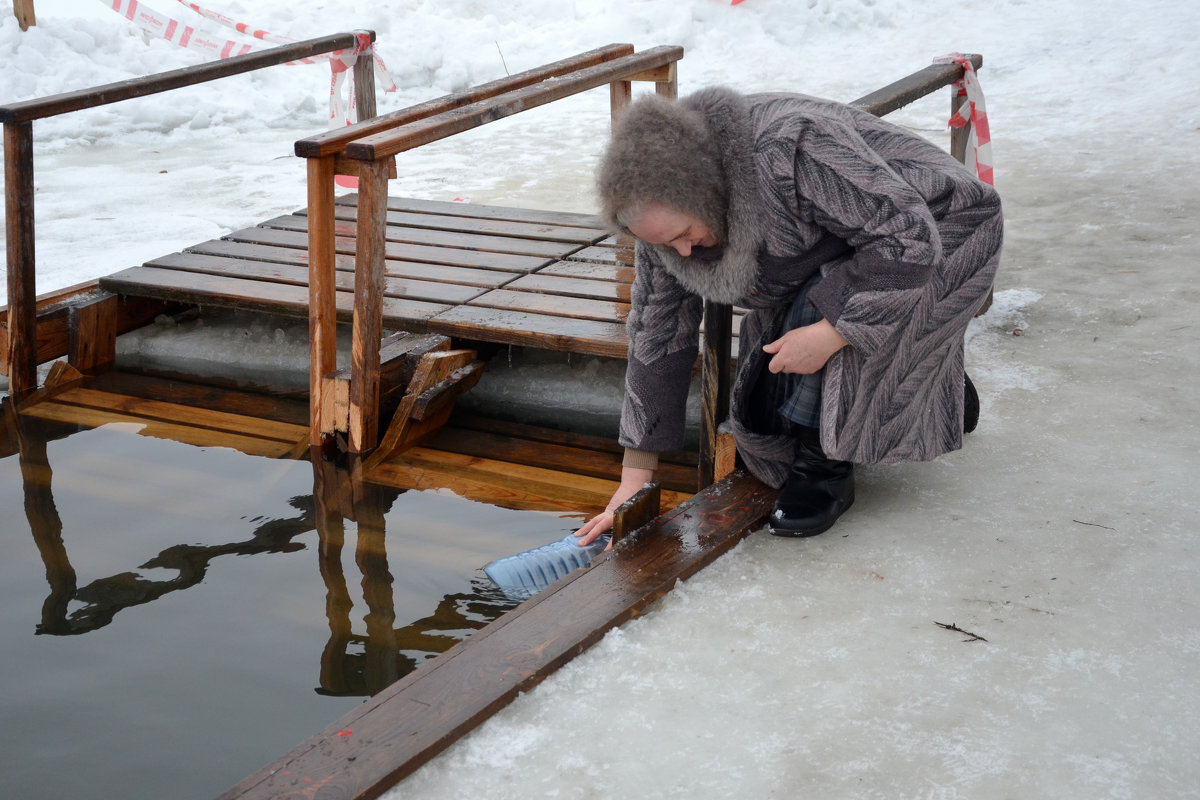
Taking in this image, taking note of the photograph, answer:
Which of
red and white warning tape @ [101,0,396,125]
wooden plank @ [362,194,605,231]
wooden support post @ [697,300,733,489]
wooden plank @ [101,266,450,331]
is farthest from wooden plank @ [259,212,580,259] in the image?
wooden support post @ [697,300,733,489]

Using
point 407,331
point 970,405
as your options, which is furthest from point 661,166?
point 407,331

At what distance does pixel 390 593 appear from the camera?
289 cm

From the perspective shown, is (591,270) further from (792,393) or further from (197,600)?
(197,600)

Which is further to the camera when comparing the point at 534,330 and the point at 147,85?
the point at 147,85

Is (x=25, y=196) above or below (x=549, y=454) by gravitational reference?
above

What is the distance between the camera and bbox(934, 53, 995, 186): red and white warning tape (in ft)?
13.1

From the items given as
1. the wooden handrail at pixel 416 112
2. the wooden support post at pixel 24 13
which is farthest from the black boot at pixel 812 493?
the wooden support post at pixel 24 13

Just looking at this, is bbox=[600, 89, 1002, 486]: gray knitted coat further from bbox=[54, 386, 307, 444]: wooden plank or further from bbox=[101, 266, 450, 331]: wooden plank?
bbox=[54, 386, 307, 444]: wooden plank

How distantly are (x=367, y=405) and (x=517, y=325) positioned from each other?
0.56 metres

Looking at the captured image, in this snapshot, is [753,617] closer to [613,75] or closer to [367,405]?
[367,405]

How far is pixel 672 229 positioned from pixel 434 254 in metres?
2.59

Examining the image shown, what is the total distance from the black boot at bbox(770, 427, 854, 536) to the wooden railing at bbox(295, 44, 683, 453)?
146 centimetres

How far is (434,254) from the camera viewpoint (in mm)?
4598

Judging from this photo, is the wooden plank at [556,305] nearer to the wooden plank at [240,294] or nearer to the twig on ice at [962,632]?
the wooden plank at [240,294]
